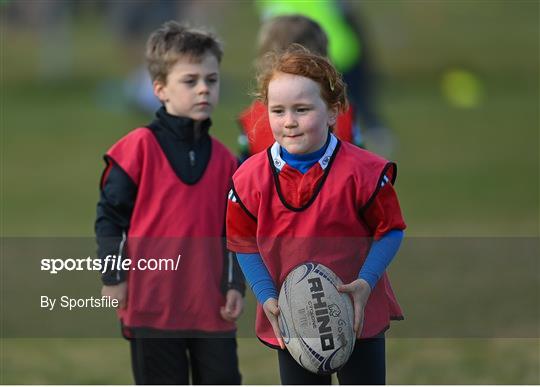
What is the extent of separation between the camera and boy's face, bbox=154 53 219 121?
15.4 ft

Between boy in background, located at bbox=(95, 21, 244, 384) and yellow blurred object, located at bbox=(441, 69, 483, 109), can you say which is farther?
yellow blurred object, located at bbox=(441, 69, 483, 109)

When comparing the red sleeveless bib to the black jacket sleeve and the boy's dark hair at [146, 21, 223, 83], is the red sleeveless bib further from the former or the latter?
the boy's dark hair at [146, 21, 223, 83]

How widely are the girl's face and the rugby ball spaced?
0.43 m

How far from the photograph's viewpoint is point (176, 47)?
4.77 meters

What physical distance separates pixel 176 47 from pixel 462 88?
1522 cm

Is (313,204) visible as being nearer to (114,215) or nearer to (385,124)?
(114,215)

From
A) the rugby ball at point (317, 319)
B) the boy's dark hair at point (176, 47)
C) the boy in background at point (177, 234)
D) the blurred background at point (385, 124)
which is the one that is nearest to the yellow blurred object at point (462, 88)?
the blurred background at point (385, 124)

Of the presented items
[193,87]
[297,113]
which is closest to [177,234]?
[193,87]

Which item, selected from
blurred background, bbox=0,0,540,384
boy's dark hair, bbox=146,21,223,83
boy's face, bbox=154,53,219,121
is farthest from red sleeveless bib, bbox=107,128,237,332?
blurred background, bbox=0,0,540,384

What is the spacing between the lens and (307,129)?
12.7 ft

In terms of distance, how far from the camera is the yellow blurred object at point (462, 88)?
18.2 metres

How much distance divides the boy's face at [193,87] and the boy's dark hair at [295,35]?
13.7 inches

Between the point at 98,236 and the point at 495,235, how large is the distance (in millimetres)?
5481

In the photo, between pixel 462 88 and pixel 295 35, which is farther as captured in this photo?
pixel 462 88
